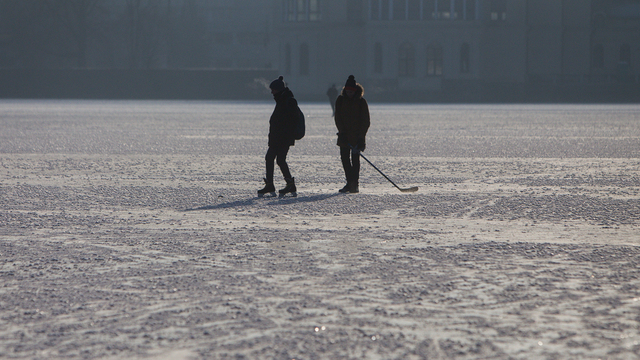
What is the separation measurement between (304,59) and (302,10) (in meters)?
4.04

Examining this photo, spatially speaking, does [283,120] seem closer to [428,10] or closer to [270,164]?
[270,164]

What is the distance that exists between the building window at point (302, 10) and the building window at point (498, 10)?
1391 centimetres

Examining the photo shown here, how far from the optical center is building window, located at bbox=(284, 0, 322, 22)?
67.6 meters

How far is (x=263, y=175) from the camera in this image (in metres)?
13.0

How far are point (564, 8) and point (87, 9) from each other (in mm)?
43192

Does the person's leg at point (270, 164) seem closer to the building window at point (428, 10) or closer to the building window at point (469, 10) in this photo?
the building window at point (428, 10)

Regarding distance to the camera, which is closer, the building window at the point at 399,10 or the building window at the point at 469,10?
the building window at the point at 469,10

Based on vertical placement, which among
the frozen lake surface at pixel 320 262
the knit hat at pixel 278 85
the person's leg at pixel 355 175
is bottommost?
the frozen lake surface at pixel 320 262

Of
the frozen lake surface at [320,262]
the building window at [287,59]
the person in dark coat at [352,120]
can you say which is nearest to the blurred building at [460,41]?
the building window at [287,59]

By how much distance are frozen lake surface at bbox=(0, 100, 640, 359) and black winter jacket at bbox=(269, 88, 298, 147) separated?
83 centimetres

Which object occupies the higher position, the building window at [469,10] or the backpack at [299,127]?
the building window at [469,10]

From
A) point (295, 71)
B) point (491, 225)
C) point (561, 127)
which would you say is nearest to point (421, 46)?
point (295, 71)

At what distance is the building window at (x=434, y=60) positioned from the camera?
211ft

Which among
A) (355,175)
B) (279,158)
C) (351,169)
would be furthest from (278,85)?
(355,175)
